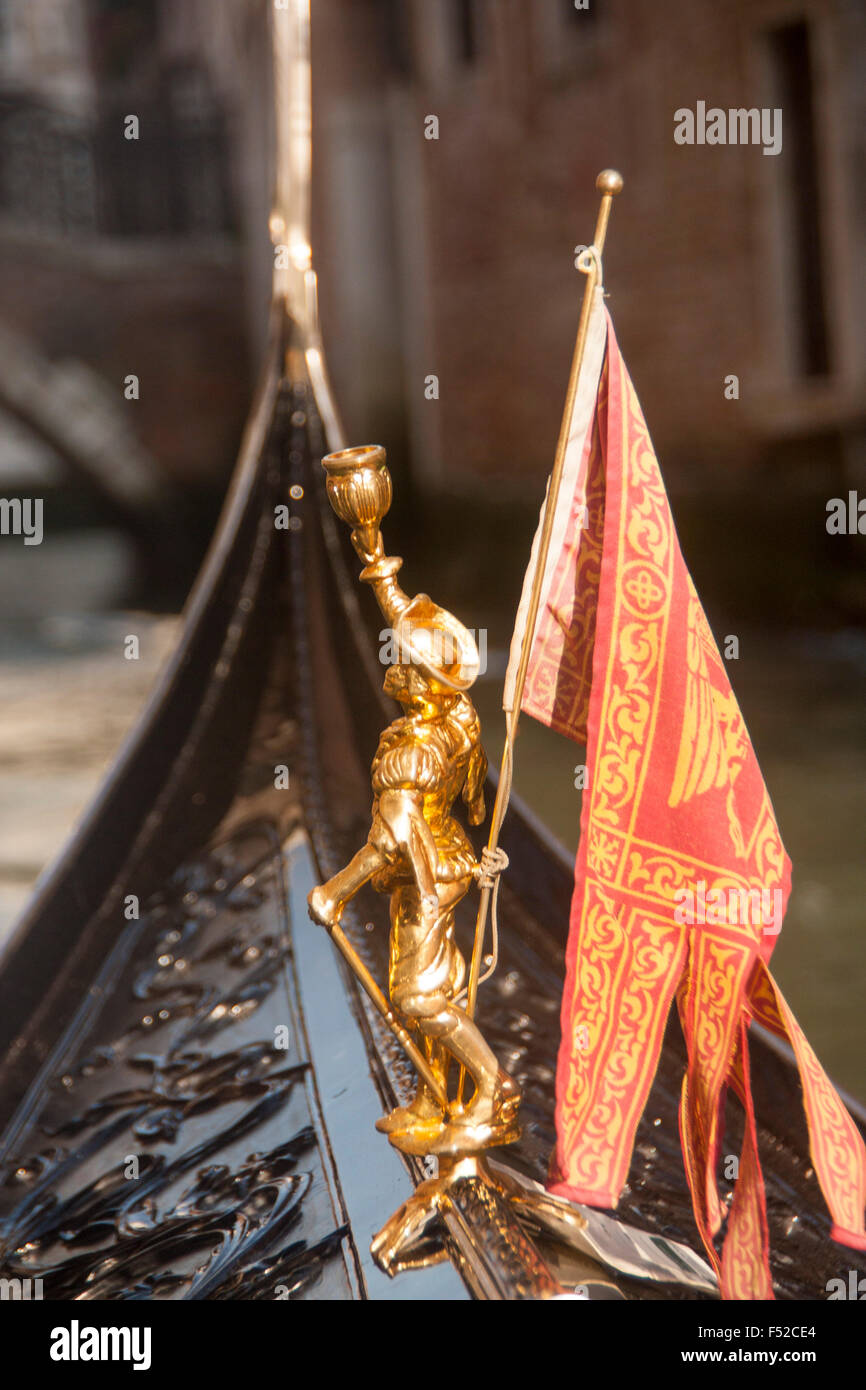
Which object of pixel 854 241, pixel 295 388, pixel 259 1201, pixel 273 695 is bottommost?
pixel 259 1201

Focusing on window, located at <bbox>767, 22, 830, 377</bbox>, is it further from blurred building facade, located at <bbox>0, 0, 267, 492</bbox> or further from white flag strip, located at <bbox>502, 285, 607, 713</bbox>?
white flag strip, located at <bbox>502, 285, 607, 713</bbox>

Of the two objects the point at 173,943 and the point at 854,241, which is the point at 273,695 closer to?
the point at 173,943

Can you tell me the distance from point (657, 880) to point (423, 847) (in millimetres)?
99

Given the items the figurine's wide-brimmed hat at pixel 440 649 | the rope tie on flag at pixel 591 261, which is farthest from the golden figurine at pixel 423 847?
the rope tie on flag at pixel 591 261

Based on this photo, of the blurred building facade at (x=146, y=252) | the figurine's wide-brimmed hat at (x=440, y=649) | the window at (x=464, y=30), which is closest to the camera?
the figurine's wide-brimmed hat at (x=440, y=649)

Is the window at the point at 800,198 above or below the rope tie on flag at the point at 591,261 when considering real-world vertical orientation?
above

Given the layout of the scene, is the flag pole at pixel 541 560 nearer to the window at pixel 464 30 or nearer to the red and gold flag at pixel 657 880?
the red and gold flag at pixel 657 880

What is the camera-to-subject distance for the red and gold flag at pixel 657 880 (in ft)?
1.85

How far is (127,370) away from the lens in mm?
6500

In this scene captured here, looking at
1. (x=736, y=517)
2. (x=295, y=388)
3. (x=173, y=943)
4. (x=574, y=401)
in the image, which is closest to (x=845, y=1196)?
(x=574, y=401)

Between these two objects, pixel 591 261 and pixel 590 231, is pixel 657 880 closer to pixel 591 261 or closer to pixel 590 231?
pixel 591 261

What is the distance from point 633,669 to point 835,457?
11.3ft

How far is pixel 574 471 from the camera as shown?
583mm

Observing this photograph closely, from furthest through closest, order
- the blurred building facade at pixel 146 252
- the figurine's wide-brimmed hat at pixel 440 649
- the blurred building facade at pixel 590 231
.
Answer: the blurred building facade at pixel 146 252
the blurred building facade at pixel 590 231
the figurine's wide-brimmed hat at pixel 440 649
